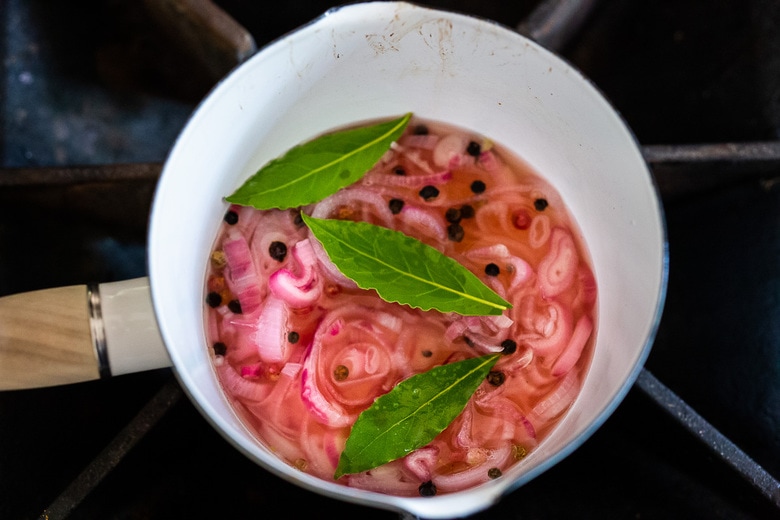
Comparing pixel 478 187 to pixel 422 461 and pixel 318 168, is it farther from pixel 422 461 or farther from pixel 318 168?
pixel 422 461

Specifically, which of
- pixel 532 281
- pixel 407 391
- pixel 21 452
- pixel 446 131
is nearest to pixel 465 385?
pixel 407 391

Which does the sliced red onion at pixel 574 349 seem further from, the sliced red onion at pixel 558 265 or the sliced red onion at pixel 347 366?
the sliced red onion at pixel 347 366

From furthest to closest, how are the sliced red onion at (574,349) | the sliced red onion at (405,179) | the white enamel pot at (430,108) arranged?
the sliced red onion at (405,179) → the sliced red onion at (574,349) → the white enamel pot at (430,108)

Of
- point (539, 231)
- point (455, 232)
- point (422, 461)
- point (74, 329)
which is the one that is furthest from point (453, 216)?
point (74, 329)

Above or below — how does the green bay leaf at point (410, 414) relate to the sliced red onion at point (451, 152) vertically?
below

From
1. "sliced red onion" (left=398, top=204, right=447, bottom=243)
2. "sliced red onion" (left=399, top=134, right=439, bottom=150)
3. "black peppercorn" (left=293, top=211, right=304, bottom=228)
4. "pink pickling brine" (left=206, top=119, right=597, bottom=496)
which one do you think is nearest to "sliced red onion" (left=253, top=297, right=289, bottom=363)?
"pink pickling brine" (left=206, top=119, right=597, bottom=496)

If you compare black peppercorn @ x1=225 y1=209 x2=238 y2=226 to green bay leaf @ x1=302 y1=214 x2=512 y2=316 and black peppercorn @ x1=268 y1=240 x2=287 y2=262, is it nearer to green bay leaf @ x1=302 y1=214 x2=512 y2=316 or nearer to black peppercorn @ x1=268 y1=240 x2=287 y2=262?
black peppercorn @ x1=268 y1=240 x2=287 y2=262

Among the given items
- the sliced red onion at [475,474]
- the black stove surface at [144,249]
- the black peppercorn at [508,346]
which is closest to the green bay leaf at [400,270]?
the black peppercorn at [508,346]
